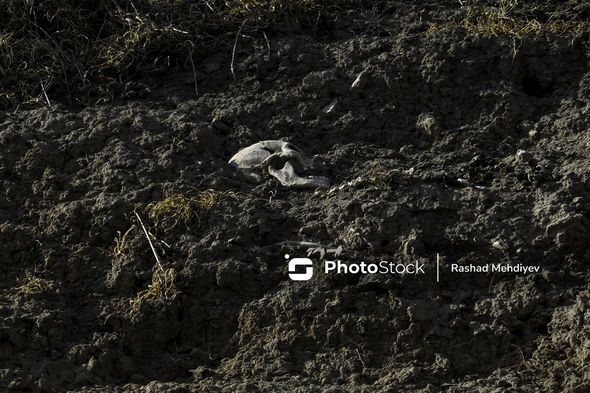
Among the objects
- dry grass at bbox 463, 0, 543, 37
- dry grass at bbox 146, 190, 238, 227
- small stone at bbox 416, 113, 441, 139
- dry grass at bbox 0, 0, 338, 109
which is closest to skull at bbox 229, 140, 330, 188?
dry grass at bbox 146, 190, 238, 227

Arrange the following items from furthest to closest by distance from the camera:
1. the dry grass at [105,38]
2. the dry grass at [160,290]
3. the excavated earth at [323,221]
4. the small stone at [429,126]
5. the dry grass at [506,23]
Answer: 1. the dry grass at [105,38]
2. the dry grass at [506,23]
3. the small stone at [429,126]
4. the dry grass at [160,290]
5. the excavated earth at [323,221]

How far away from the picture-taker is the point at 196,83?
6.20 metres

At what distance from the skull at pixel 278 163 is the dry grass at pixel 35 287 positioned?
1.00 meters

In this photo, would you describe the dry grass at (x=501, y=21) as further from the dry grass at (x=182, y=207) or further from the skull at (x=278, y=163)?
the dry grass at (x=182, y=207)

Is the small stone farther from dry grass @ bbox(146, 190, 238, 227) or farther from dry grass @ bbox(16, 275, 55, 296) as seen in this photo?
dry grass @ bbox(16, 275, 55, 296)

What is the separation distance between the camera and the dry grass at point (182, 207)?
17.3 feet

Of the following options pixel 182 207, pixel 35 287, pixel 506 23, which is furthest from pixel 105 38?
pixel 506 23

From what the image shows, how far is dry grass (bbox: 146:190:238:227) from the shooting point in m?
5.27

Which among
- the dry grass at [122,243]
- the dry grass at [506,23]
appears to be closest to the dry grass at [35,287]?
the dry grass at [122,243]

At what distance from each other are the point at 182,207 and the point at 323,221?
0.61 meters

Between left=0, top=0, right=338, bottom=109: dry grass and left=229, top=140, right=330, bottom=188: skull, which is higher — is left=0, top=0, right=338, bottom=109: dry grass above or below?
above

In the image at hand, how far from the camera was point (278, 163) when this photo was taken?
557 centimetres

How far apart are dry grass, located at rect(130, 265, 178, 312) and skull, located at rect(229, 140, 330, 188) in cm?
71

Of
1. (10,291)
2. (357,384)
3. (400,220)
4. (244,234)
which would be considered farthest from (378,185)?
(10,291)
